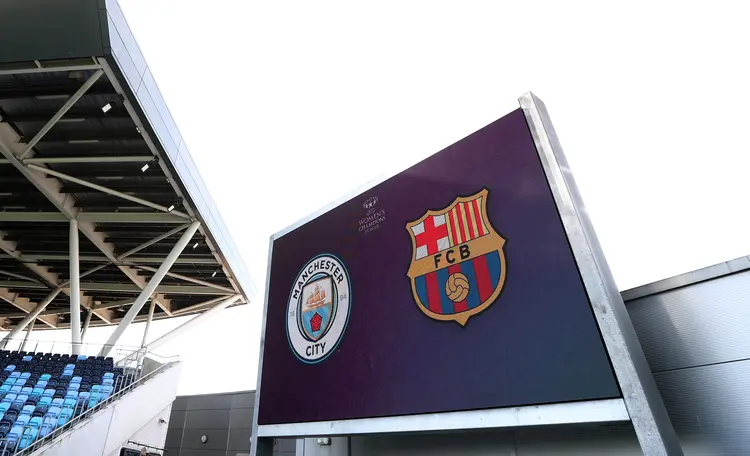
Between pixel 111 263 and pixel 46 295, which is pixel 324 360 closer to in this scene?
Result: pixel 111 263

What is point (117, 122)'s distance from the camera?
12.6m

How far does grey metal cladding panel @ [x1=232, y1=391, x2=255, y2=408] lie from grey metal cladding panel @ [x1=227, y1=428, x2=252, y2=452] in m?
0.87

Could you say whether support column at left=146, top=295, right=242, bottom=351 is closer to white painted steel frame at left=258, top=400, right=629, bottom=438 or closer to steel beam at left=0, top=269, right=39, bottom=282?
steel beam at left=0, top=269, right=39, bottom=282

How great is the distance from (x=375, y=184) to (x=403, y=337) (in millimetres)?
1960

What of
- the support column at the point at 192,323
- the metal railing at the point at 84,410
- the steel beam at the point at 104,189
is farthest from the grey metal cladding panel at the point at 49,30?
the support column at the point at 192,323

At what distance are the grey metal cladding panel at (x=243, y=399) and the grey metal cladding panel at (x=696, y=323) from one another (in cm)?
1523

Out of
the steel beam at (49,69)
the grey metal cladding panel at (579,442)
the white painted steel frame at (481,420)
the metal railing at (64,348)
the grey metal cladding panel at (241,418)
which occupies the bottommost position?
the grey metal cladding panel at (579,442)

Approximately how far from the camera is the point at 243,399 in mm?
16000

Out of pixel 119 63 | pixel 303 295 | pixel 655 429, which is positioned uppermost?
pixel 119 63

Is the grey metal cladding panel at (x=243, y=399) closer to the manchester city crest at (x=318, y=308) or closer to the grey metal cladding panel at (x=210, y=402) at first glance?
the grey metal cladding panel at (x=210, y=402)

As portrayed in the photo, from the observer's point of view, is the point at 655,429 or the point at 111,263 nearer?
the point at 655,429

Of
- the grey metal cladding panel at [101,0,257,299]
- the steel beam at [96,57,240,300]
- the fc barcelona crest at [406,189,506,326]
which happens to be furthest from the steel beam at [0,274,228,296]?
the fc barcelona crest at [406,189,506,326]

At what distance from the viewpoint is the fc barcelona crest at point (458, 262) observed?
3.52 m

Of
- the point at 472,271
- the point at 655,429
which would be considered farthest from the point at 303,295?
the point at 655,429
